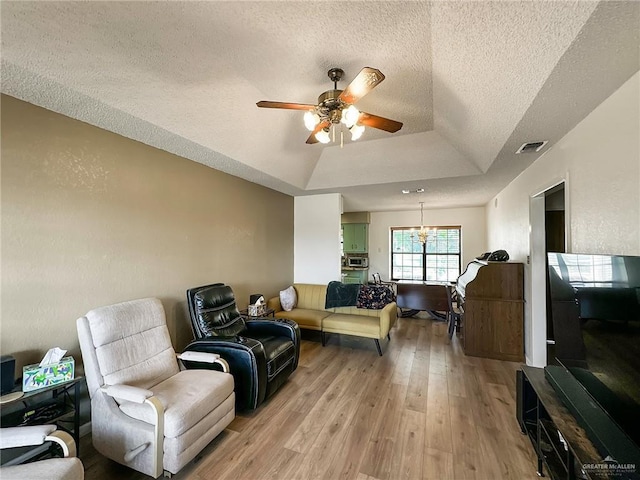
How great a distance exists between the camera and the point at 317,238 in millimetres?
5000

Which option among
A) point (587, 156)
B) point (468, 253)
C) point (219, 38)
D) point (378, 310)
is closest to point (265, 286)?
point (378, 310)

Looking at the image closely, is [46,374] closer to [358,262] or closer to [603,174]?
[603,174]

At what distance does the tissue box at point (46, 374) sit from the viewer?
1.61 m

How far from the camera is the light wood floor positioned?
68.6 inches

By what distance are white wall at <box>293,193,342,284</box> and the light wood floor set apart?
185 cm

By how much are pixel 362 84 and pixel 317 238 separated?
353 cm

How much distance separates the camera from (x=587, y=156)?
191 cm

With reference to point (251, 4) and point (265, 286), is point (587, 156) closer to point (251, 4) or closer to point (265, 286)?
point (251, 4)

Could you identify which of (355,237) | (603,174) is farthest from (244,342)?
(355,237)

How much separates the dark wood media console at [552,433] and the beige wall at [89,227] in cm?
322

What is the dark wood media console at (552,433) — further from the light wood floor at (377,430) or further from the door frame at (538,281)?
the door frame at (538,281)

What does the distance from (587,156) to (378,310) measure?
9.42 ft

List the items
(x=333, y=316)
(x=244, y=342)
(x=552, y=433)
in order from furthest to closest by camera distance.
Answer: (x=333, y=316), (x=244, y=342), (x=552, y=433)

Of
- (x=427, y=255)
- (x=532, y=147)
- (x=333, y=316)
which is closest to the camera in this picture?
(x=532, y=147)
